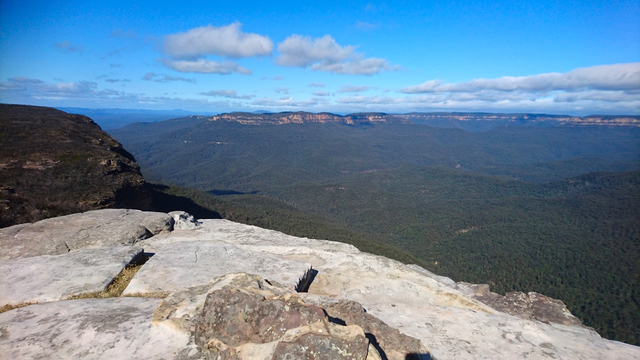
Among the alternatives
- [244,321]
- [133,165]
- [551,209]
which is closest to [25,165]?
[133,165]

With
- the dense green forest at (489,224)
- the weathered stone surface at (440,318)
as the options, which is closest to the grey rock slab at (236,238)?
the weathered stone surface at (440,318)

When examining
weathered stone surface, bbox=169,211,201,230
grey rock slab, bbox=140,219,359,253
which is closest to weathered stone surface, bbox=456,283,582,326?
grey rock slab, bbox=140,219,359,253

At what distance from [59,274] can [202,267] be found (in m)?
3.50

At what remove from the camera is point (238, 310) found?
512 centimetres

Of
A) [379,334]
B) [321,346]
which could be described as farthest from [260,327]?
[379,334]

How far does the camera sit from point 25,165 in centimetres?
3447

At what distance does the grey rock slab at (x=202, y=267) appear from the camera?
24.8 feet

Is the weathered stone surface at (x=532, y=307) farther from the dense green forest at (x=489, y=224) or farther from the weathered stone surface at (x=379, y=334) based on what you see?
the dense green forest at (x=489, y=224)

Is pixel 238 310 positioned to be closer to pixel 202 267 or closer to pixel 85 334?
pixel 85 334

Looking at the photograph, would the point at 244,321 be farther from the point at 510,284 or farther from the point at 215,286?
the point at 510,284

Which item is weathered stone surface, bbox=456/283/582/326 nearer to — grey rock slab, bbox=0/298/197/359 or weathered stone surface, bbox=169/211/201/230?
grey rock slab, bbox=0/298/197/359

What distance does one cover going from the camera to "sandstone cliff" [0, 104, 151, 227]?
88.9 feet

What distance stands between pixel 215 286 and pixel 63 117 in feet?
239

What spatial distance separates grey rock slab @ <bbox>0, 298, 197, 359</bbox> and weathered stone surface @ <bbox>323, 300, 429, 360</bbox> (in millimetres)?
2642
